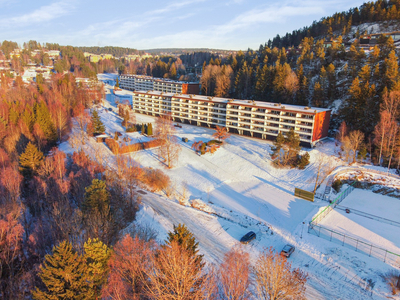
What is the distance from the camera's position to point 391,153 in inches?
1505

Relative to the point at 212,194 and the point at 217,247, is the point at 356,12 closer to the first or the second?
the point at 212,194

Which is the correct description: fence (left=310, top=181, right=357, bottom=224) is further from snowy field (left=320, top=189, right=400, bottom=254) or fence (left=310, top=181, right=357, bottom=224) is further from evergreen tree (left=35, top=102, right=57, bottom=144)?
evergreen tree (left=35, top=102, right=57, bottom=144)

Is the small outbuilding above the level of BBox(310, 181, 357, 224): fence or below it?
above

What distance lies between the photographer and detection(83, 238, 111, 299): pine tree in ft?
52.7

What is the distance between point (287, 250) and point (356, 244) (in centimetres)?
738

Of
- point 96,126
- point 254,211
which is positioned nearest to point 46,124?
point 96,126

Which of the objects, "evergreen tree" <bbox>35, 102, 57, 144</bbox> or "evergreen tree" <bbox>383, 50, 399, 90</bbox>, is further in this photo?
"evergreen tree" <bbox>35, 102, 57, 144</bbox>

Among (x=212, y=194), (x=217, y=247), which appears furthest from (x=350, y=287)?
(x=212, y=194)

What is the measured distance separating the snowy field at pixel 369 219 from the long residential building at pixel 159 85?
61775 mm

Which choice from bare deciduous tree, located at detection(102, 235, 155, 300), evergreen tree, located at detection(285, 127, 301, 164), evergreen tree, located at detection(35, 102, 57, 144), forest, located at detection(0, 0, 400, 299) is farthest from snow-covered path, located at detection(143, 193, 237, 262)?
evergreen tree, located at detection(35, 102, 57, 144)

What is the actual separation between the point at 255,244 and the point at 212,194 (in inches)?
516

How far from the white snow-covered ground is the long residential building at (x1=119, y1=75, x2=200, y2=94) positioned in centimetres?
3389

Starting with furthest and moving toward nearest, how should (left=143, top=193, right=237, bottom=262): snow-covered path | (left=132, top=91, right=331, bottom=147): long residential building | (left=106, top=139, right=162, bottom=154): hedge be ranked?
1. (left=106, top=139, right=162, bottom=154): hedge
2. (left=132, top=91, right=331, bottom=147): long residential building
3. (left=143, top=193, right=237, bottom=262): snow-covered path


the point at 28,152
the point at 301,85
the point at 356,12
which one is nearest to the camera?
the point at 28,152
